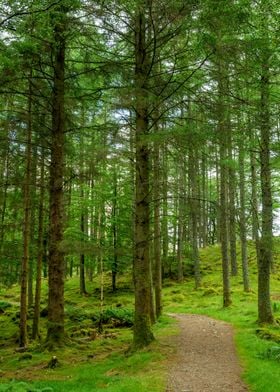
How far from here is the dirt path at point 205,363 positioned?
704cm

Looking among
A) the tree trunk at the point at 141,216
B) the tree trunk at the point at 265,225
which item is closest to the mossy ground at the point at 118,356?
the tree trunk at the point at 265,225

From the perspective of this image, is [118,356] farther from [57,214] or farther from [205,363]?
[57,214]

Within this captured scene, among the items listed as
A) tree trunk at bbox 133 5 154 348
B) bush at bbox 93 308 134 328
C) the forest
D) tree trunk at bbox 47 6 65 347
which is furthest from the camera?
bush at bbox 93 308 134 328

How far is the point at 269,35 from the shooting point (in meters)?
9.96

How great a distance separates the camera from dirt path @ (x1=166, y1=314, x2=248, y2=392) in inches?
277

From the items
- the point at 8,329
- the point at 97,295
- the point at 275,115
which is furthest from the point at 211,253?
the point at 275,115

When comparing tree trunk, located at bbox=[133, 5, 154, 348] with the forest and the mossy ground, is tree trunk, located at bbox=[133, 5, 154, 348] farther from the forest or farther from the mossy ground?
the mossy ground

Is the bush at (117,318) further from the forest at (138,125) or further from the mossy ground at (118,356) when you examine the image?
the forest at (138,125)

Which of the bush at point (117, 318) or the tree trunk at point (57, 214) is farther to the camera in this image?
the bush at point (117, 318)

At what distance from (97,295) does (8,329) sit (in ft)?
32.2

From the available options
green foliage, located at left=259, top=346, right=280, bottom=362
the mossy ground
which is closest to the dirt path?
the mossy ground

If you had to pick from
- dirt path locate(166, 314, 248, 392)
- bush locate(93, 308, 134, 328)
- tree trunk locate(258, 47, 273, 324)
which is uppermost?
tree trunk locate(258, 47, 273, 324)

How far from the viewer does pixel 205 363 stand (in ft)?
28.3

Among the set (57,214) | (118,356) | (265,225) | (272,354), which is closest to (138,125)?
(57,214)
